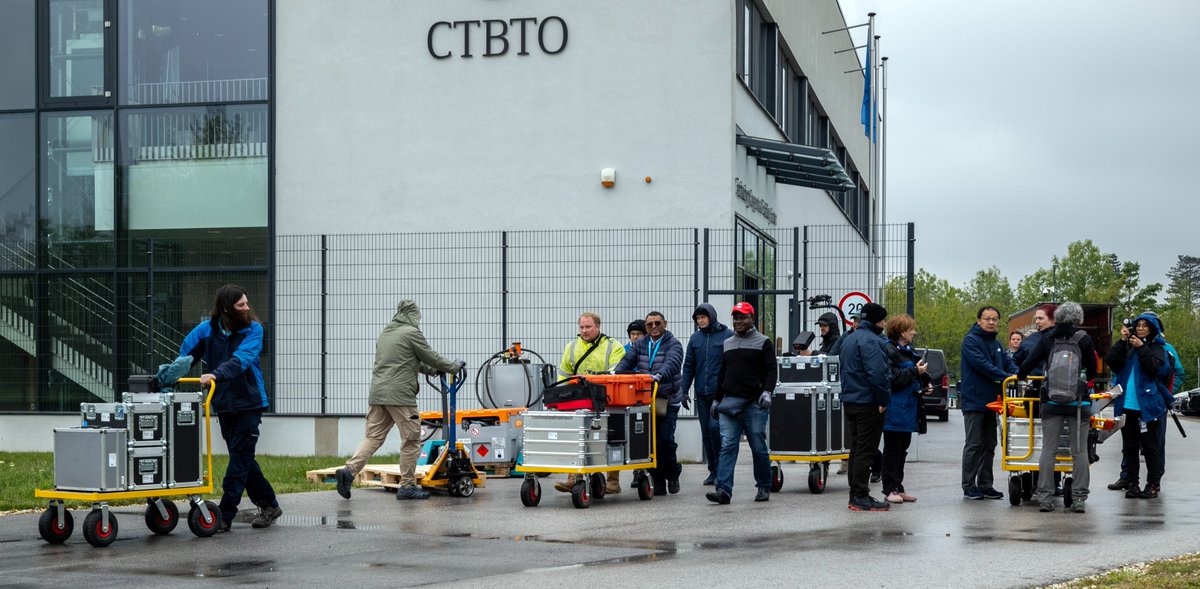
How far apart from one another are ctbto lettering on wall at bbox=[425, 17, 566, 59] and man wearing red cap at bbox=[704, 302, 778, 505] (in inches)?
326

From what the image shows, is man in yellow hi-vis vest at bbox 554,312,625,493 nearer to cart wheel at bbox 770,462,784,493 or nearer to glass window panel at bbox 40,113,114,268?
cart wheel at bbox 770,462,784,493

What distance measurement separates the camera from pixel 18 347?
2075 cm

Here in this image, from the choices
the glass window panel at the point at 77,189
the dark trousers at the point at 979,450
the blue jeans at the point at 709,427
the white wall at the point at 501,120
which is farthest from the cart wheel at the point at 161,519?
the glass window panel at the point at 77,189

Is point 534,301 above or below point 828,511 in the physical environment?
above

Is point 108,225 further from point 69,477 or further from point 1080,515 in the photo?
point 1080,515

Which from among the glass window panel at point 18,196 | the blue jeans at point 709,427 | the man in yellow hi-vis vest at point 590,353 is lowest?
the blue jeans at point 709,427

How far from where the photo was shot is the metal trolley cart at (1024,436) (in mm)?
12328

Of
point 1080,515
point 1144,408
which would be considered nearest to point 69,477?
point 1080,515

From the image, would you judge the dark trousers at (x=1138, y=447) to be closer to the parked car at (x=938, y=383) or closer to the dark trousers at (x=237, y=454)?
the dark trousers at (x=237, y=454)

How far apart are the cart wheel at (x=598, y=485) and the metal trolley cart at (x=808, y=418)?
1905 mm

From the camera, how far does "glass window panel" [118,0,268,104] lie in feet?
68.3

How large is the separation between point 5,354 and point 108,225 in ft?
7.77

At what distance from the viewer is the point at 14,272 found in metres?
20.9

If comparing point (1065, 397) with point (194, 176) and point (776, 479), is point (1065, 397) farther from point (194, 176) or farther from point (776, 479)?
point (194, 176)
